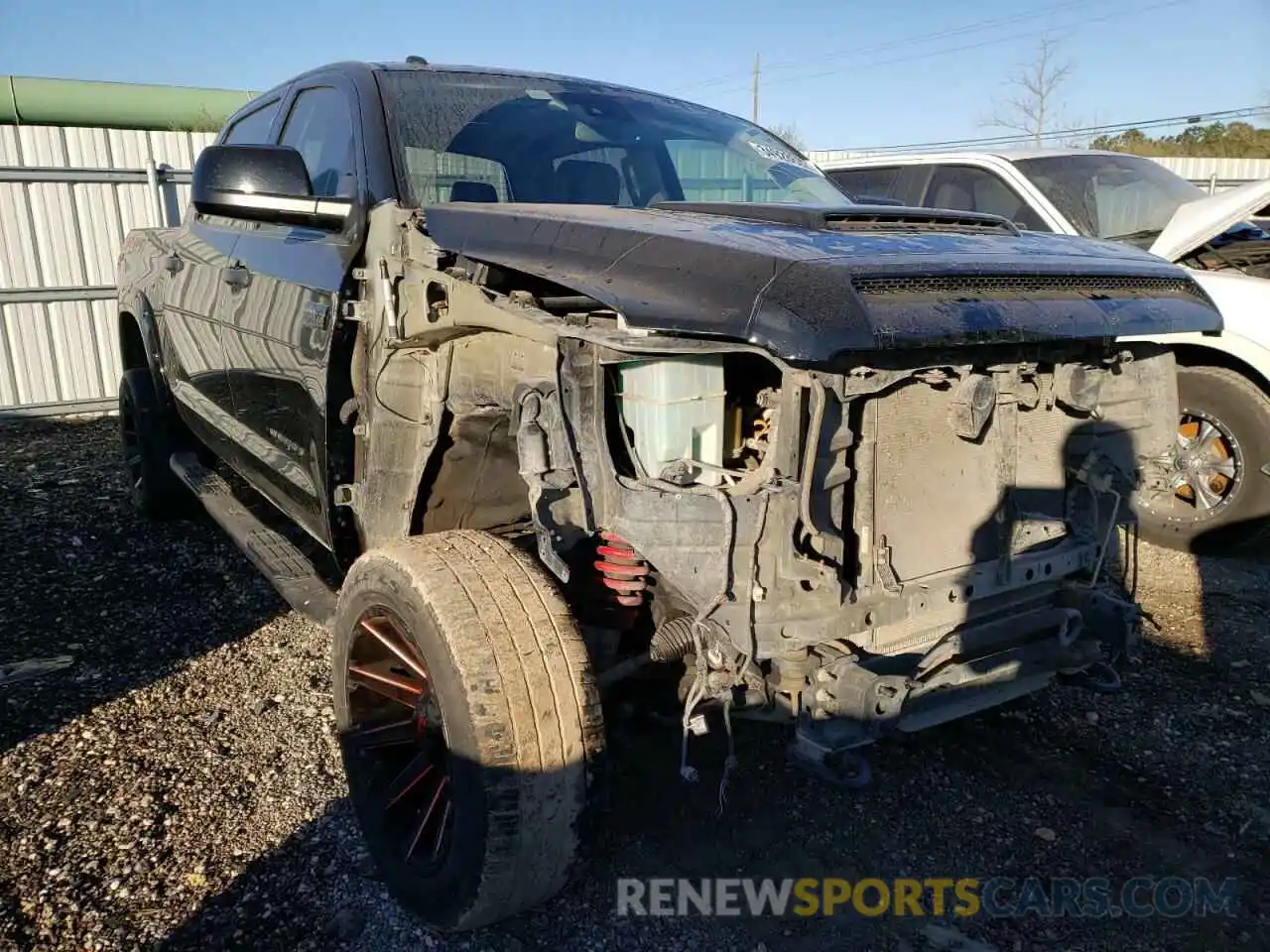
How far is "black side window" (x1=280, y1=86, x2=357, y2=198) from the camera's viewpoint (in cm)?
304

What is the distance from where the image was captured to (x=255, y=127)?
4.25m

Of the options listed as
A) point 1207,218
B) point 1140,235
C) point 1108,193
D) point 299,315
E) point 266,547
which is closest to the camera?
point 299,315

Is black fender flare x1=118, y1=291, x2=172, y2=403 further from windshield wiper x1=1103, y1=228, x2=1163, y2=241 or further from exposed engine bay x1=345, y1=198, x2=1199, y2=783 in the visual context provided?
windshield wiper x1=1103, y1=228, x2=1163, y2=241

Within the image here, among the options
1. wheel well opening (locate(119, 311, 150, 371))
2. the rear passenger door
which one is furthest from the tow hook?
wheel well opening (locate(119, 311, 150, 371))

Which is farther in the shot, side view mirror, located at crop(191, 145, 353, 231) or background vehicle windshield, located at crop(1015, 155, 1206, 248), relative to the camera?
background vehicle windshield, located at crop(1015, 155, 1206, 248)

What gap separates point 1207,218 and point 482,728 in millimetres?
4668

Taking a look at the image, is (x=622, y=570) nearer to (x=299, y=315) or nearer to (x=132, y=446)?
(x=299, y=315)

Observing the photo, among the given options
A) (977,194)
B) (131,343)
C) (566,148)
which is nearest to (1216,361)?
(977,194)

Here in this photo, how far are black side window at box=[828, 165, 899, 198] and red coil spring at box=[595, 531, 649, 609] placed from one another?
16.0 ft

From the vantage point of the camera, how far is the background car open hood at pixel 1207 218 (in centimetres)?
464

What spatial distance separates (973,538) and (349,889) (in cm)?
179

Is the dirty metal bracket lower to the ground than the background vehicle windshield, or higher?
lower

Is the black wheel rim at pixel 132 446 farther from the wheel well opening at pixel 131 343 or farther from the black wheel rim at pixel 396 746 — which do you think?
the black wheel rim at pixel 396 746

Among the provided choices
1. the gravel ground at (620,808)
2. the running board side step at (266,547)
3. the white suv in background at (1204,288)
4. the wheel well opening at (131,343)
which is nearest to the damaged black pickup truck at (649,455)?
the running board side step at (266,547)
